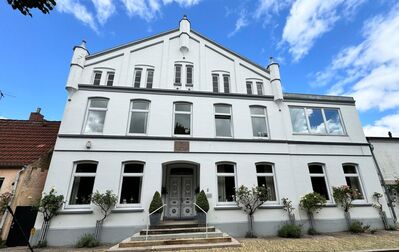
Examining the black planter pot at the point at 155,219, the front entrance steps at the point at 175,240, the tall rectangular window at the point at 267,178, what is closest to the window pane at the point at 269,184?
the tall rectangular window at the point at 267,178

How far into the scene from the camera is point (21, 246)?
28.6ft

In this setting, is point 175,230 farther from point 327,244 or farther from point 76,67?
point 76,67

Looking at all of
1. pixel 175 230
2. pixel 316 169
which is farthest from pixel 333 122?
pixel 175 230

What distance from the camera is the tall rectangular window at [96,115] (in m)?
10.9

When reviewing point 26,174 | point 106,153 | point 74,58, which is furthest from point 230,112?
point 26,174

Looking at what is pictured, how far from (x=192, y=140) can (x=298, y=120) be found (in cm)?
695

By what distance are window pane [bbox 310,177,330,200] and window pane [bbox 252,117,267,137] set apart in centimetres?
366

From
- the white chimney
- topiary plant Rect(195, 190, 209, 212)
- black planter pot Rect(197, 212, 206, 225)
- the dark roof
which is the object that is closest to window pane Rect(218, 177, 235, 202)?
topiary plant Rect(195, 190, 209, 212)

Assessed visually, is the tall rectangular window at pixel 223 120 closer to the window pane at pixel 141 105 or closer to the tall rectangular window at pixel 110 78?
the window pane at pixel 141 105

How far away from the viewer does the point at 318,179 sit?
11516mm

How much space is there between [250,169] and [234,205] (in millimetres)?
2024

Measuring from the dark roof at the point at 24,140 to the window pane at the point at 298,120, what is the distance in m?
14.3

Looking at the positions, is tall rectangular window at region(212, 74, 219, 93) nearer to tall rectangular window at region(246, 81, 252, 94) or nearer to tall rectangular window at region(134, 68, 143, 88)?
tall rectangular window at region(246, 81, 252, 94)

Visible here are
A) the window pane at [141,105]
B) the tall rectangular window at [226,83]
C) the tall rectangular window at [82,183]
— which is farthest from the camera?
the tall rectangular window at [226,83]
